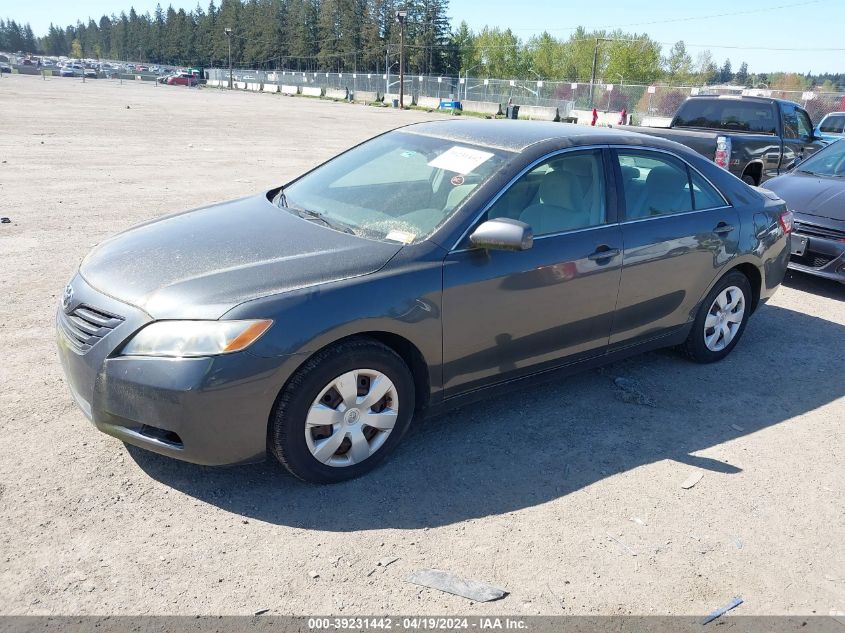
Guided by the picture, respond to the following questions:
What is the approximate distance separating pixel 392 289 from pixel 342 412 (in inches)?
25.3

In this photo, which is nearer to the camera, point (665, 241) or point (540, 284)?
point (540, 284)

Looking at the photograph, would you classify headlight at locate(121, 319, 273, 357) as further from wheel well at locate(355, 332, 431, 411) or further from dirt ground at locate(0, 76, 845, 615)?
dirt ground at locate(0, 76, 845, 615)

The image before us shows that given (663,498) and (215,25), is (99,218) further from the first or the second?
(215,25)

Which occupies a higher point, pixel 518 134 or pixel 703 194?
pixel 518 134

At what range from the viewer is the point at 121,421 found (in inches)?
126

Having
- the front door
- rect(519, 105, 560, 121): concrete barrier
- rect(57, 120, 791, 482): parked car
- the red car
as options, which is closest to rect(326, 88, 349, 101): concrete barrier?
rect(519, 105, 560, 121): concrete barrier

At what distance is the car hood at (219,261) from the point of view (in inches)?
125

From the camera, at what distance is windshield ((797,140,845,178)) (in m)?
8.41

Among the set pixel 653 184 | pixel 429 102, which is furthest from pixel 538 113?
pixel 653 184

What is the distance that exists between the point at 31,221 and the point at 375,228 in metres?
6.46

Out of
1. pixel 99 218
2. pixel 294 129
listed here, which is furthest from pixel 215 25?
pixel 99 218

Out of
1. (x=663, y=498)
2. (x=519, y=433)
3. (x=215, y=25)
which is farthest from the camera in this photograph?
(x=215, y=25)

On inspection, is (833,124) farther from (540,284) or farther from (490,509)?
(490,509)

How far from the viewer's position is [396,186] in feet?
13.9
